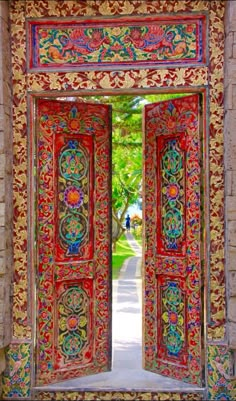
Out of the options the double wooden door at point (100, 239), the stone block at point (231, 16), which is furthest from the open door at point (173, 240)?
the stone block at point (231, 16)

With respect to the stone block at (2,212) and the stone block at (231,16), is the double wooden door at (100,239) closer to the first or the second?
the stone block at (2,212)

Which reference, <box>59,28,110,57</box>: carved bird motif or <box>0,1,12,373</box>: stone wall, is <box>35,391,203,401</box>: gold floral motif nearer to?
<box>0,1,12,373</box>: stone wall

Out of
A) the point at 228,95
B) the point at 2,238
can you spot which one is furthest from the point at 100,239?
the point at 228,95

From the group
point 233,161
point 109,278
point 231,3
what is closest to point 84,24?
point 231,3

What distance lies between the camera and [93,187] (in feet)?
13.8

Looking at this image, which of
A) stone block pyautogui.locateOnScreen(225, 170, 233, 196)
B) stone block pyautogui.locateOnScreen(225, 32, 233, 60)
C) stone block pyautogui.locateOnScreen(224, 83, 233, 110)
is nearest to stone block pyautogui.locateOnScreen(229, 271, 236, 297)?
stone block pyautogui.locateOnScreen(225, 170, 233, 196)

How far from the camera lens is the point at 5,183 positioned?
12.0ft

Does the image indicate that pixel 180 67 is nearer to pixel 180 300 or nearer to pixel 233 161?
pixel 233 161

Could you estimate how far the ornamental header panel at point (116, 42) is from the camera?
379 cm

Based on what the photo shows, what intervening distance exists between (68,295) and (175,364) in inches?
42.8

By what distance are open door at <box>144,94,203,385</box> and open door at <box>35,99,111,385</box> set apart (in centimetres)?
38

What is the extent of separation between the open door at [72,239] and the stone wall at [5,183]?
27 cm

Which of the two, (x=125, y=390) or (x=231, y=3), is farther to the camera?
(x=125, y=390)

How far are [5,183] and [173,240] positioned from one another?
1.50m
